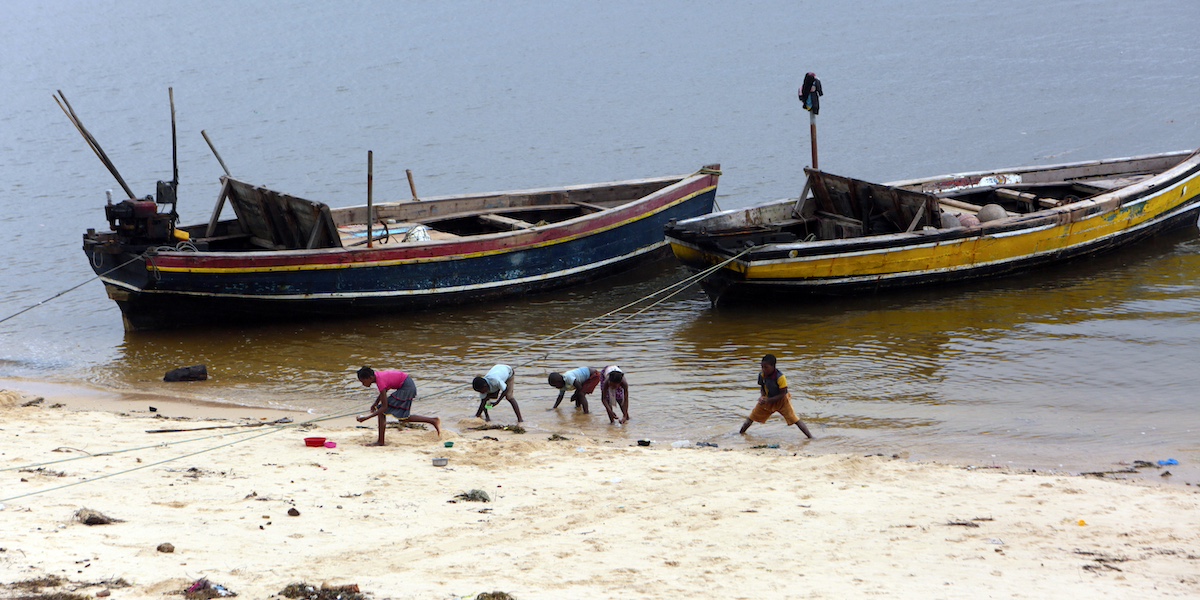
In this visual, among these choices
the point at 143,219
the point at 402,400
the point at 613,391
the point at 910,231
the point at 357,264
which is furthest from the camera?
the point at 910,231

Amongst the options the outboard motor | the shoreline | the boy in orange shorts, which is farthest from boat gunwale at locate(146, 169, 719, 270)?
the boy in orange shorts

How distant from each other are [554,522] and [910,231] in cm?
802

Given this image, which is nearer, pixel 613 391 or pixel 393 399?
pixel 393 399

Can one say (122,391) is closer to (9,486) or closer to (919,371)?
(9,486)

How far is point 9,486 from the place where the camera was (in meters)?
7.85

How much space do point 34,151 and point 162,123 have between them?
395cm

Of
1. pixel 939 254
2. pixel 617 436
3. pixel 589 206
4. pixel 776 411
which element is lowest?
pixel 617 436

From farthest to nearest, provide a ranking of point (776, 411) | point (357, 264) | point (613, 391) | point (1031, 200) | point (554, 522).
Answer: point (1031, 200) < point (357, 264) < point (613, 391) < point (776, 411) < point (554, 522)

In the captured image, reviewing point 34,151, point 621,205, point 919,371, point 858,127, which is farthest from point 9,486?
point 34,151

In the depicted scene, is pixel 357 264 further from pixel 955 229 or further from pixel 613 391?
pixel 955 229

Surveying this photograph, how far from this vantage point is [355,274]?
45.1 feet

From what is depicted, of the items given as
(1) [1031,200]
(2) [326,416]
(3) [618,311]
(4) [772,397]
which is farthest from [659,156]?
(4) [772,397]

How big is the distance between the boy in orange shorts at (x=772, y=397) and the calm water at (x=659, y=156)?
0.90ft

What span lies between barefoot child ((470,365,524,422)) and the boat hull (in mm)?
3860
